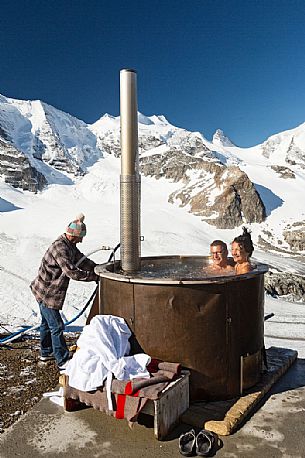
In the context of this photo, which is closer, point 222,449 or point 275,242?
point 222,449

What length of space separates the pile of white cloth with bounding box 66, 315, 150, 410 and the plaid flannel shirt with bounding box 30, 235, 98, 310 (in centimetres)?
103

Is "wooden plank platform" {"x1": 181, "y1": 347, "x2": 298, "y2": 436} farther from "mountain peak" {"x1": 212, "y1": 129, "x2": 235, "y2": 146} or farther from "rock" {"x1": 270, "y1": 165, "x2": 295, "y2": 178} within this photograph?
"mountain peak" {"x1": 212, "y1": 129, "x2": 235, "y2": 146}

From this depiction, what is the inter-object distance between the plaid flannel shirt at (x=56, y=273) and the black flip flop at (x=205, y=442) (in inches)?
82.6

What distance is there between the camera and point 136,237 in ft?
16.0

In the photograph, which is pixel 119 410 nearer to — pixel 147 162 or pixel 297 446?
pixel 297 446

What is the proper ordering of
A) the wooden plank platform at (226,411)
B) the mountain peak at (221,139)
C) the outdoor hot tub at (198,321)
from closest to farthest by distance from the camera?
the wooden plank platform at (226,411) → the outdoor hot tub at (198,321) → the mountain peak at (221,139)

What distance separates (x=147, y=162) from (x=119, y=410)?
47.0m

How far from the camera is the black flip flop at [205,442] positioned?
10.8 ft

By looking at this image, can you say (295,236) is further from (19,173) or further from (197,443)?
(197,443)

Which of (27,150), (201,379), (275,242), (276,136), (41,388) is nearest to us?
(201,379)

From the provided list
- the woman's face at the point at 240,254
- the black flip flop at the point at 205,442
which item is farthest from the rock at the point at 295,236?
the black flip flop at the point at 205,442

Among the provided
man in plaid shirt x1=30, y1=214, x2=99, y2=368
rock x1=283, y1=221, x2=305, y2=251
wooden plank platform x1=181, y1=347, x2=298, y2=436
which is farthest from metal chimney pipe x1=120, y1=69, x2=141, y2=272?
rock x1=283, y1=221, x2=305, y2=251

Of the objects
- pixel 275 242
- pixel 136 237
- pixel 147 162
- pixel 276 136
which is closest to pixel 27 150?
pixel 147 162

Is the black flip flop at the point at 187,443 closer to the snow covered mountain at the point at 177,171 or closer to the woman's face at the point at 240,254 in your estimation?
the woman's face at the point at 240,254
